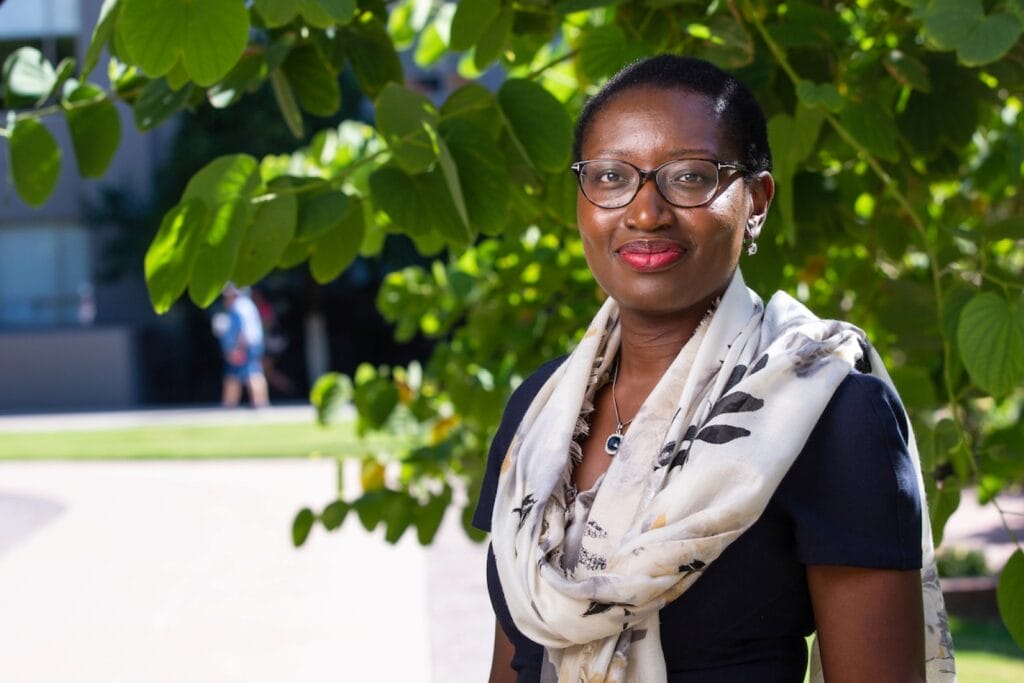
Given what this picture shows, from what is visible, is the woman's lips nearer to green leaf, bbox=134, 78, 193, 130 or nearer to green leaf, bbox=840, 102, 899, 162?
green leaf, bbox=840, 102, 899, 162

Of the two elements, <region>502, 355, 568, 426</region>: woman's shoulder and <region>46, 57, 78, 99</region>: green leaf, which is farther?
<region>46, 57, 78, 99</region>: green leaf

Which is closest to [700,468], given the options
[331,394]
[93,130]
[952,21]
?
[952,21]

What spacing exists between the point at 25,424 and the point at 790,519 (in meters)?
18.4

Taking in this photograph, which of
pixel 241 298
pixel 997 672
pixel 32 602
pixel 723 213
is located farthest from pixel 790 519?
pixel 241 298

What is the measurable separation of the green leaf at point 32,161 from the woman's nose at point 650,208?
1.30 meters

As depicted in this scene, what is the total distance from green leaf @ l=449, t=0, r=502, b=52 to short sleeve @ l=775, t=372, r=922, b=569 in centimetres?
128

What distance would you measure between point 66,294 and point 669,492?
2342 cm

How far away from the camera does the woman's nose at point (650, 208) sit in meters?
1.66

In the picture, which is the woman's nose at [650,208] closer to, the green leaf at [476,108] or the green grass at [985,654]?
the green leaf at [476,108]

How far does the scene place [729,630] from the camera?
1.56 meters

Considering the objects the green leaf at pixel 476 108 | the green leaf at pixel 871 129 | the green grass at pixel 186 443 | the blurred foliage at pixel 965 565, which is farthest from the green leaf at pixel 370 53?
the green grass at pixel 186 443

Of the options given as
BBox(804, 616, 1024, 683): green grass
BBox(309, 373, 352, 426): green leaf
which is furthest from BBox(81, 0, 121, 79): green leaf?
BBox(804, 616, 1024, 683): green grass

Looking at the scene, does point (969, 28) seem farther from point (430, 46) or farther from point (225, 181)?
point (430, 46)

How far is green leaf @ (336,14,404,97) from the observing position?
2.71m
